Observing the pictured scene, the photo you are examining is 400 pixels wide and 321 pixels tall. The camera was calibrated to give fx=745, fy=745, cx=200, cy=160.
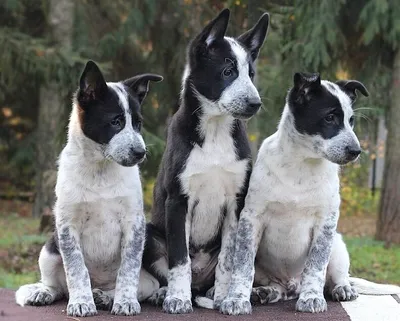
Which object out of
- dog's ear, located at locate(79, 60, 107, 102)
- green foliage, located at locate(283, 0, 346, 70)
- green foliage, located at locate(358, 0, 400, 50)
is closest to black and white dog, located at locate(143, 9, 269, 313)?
dog's ear, located at locate(79, 60, 107, 102)

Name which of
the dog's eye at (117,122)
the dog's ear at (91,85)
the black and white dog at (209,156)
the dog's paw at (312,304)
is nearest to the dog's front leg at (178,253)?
the black and white dog at (209,156)

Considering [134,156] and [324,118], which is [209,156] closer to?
[134,156]

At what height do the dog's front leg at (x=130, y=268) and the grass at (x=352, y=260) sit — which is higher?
the dog's front leg at (x=130, y=268)

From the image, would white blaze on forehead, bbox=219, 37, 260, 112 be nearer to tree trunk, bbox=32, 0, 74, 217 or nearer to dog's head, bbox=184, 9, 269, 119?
dog's head, bbox=184, 9, 269, 119

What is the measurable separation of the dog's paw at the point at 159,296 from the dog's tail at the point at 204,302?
234 mm

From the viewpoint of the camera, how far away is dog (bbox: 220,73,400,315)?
4957 mm

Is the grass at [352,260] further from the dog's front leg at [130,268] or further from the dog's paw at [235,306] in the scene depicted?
the dog's paw at [235,306]

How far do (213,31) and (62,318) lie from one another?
2133 mm

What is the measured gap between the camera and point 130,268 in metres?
4.97

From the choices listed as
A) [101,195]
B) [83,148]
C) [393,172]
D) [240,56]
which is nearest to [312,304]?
[101,195]

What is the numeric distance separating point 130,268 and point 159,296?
41 cm

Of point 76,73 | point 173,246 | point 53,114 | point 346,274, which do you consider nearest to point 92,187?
point 173,246

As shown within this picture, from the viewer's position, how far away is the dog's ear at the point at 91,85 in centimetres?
484

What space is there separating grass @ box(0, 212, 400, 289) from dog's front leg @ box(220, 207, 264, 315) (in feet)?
13.0
